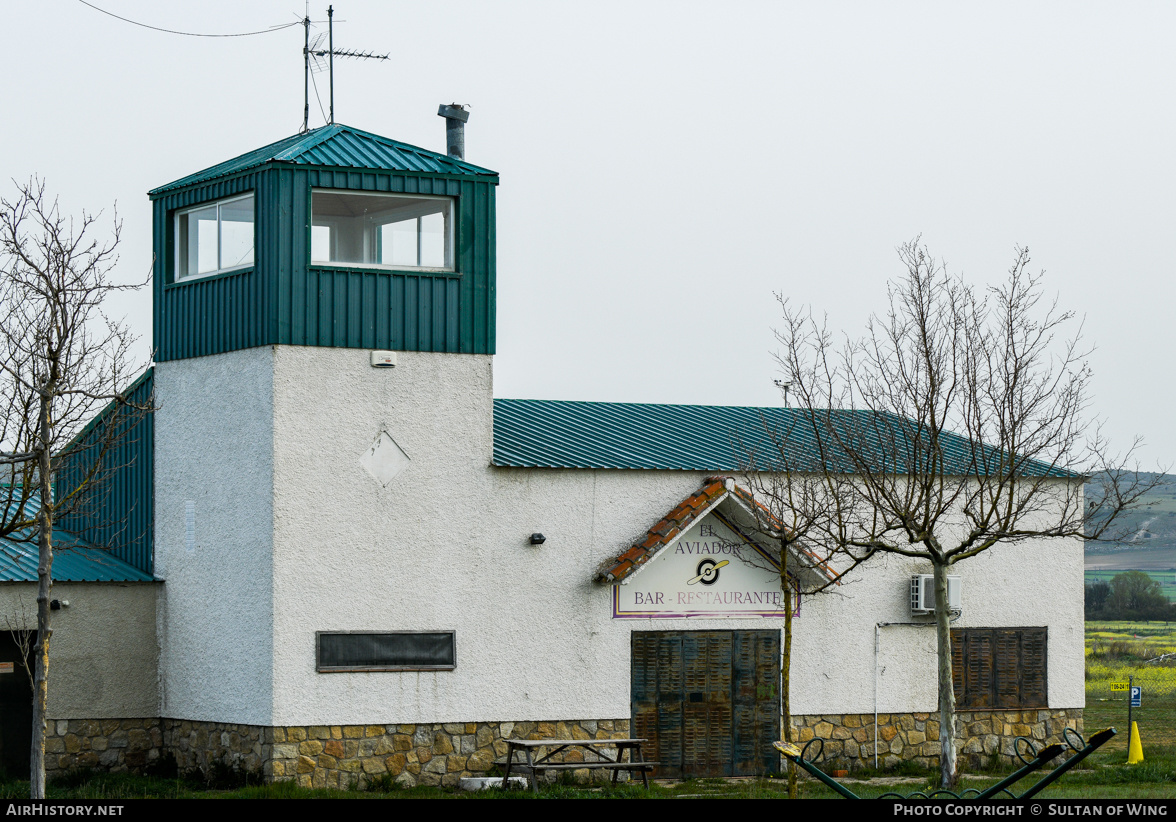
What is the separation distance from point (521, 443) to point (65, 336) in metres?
7.22

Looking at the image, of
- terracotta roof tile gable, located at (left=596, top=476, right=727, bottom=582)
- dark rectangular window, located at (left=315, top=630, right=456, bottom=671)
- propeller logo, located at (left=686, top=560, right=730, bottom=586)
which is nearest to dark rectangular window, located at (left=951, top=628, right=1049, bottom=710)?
propeller logo, located at (left=686, top=560, right=730, bottom=586)

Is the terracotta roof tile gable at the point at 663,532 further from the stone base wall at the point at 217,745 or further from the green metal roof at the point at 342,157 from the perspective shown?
the green metal roof at the point at 342,157

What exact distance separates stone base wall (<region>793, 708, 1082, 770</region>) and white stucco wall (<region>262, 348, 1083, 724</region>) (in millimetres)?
419

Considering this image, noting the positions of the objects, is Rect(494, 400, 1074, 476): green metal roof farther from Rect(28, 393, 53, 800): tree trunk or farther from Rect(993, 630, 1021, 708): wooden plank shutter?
Rect(28, 393, 53, 800): tree trunk

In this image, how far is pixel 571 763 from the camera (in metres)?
17.5

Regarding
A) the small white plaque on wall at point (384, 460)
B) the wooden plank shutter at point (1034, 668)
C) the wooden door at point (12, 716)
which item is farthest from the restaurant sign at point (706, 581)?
the wooden door at point (12, 716)

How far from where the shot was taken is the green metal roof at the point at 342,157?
18141mm

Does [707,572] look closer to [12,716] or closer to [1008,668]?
[1008,668]

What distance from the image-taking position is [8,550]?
1892 cm

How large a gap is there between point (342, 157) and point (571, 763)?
25.8ft

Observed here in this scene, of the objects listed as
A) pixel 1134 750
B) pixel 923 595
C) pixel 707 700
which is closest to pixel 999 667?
pixel 923 595

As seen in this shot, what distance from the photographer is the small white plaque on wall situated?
59.1 feet
